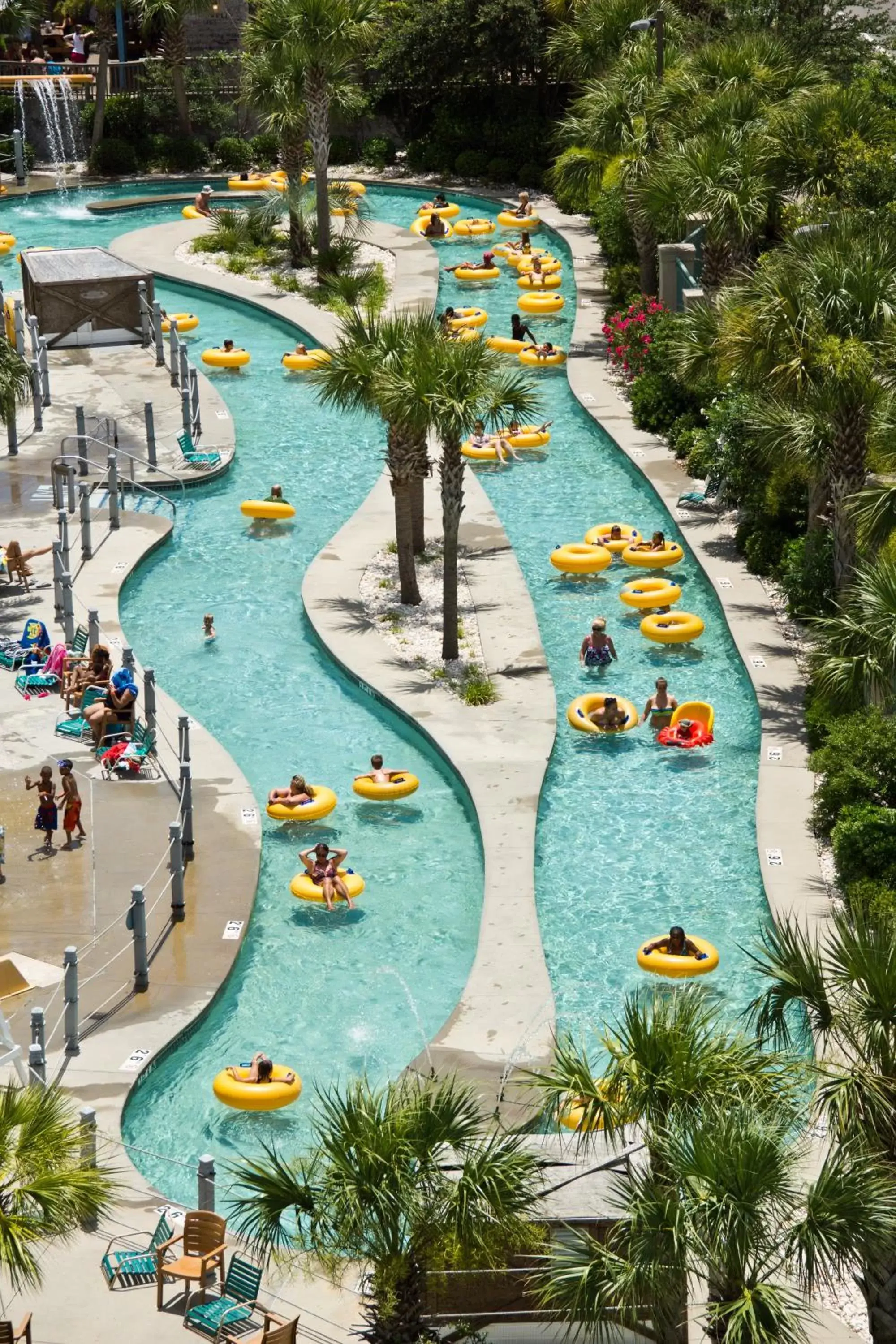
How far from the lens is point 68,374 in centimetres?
4062

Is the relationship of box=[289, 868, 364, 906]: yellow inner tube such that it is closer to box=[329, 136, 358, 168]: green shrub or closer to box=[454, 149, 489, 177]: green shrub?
box=[454, 149, 489, 177]: green shrub

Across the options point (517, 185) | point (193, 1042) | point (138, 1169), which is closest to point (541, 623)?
point (193, 1042)

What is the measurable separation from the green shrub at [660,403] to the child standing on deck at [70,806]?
16.6 m

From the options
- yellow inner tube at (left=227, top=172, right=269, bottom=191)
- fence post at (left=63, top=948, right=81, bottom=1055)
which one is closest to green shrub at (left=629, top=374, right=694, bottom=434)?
fence post at (left=63, top=948, right=81, bottom=1055)

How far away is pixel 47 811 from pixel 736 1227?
1270 centimetres

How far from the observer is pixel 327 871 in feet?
74.1

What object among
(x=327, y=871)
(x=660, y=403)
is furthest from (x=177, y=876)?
(x=660, y=403)

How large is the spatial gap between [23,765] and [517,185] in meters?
35.7

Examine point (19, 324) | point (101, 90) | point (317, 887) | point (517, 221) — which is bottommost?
point (317, 887)

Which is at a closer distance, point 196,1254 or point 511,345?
point 196,1254

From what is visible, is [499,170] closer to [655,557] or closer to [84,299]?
[84,299]

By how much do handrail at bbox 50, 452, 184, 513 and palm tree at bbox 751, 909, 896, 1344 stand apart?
21792mm

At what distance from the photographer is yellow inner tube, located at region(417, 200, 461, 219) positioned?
52.9m

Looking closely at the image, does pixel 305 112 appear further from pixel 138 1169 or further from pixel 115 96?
pixel 138 1169
